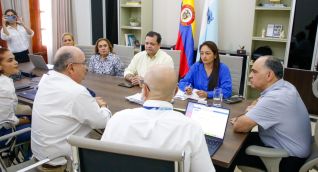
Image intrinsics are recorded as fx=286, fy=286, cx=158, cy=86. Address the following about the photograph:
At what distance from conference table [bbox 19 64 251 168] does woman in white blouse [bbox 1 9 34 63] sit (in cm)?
92

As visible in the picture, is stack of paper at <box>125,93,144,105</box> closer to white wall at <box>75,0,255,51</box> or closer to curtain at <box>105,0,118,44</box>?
white wall at <box>75,0,255,51</box>

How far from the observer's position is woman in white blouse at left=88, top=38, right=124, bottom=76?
3510 millimetres

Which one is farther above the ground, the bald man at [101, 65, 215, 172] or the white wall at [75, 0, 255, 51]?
the white wall at [75, 0, 255, 51]

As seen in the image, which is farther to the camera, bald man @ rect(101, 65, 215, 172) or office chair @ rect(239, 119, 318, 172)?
office chair @ rect(239, 119, 318, 172)

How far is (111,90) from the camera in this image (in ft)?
8.77

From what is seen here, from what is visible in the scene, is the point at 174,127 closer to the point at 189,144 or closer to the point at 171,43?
the point at 189,144

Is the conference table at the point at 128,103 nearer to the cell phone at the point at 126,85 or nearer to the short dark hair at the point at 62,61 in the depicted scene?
the cell phone at the point at 126,85

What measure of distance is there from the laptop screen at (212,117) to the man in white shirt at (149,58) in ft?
4.70

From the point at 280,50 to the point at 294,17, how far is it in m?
0.65

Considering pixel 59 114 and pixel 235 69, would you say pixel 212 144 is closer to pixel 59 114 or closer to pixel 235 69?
pixel 59 114

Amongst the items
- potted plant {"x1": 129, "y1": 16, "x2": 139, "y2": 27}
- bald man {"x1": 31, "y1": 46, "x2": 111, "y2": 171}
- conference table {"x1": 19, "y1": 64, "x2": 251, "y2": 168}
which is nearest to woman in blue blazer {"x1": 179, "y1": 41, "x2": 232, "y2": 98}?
conference table {"x1": 19, "y1": 64, "x2": 251, "y2": 168}

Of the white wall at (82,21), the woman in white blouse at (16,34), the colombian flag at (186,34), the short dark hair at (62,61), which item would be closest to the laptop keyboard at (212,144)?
the short dark hair at (62,61)

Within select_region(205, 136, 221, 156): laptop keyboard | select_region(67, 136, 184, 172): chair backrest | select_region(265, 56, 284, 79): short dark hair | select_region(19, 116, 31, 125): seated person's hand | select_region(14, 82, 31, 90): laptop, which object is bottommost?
select_region(19, 116, 31, 125): seated person's hand

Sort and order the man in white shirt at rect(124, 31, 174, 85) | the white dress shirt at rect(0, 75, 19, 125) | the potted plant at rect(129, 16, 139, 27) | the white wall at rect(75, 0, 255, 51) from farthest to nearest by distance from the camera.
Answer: the potted plant at rect(129, 16, 139, 27)
the white wall at rect(75, 0, 255, 51)
the man in white shirt at rect(124, 31, 174, 85)
the white dress shirt at rect(0, 75, 19, 125)
